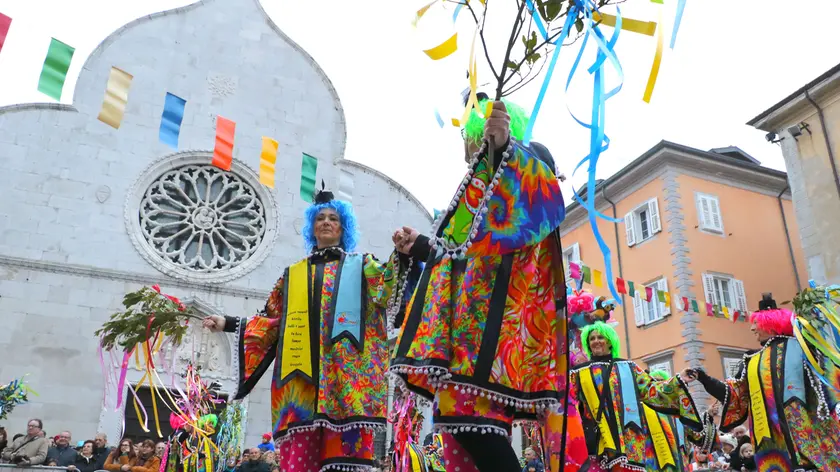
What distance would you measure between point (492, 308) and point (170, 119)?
10896mm

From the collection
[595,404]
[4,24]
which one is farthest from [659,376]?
[4,24]

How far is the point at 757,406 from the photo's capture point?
15.0 feet

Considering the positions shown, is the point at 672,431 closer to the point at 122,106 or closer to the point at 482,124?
the point at 482,124

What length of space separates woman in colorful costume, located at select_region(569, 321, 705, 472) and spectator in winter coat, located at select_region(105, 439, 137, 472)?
8.70 metres

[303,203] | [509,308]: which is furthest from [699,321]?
[509,308]

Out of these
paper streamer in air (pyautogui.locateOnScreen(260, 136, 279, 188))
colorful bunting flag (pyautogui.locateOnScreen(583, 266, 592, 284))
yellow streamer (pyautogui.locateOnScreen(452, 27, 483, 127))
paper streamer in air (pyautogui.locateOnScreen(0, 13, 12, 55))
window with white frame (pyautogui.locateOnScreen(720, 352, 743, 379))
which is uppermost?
paper streamer in air (pyautogui.locateOnScreen(260, 136, 279, 188))

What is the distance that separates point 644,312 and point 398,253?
18.9 m

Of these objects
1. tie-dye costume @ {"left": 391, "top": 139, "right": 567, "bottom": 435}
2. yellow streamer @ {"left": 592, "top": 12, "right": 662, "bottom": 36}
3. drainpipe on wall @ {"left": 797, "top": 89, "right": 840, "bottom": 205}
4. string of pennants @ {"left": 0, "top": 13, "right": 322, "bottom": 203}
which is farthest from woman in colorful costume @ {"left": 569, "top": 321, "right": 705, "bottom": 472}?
drainpipe on wall @ {"left": 797, "top": 89, "right": 840, "bottom": 205}

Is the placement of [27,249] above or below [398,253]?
above

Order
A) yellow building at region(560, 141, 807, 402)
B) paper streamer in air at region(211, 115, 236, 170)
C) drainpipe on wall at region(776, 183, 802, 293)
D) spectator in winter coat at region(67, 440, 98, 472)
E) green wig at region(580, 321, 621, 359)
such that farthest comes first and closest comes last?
drainpipe on wall at region(776, 183, 802, 293)
yellow building at region(560, 141, 807, 402)
paper streamer in air at region(211, 115, 236, 170)
spectator in winter coat at region(67, 440, 98, 472)
green wig at region(580, 321, 621, 359)

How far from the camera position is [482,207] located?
2.52 metres

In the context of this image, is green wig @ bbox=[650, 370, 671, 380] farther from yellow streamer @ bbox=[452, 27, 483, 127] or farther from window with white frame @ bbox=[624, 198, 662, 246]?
window with white frame @ bbox=[624, 198, 662, 246]

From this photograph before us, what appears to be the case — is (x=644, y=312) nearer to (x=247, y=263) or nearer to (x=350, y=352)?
(x=247, y=263)

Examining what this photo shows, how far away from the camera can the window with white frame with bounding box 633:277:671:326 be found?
20.1 metres
